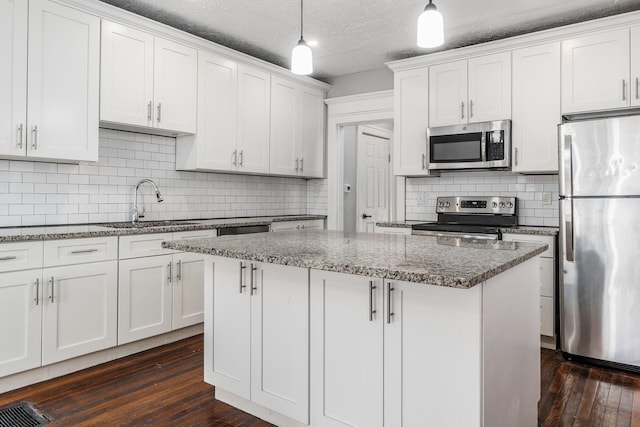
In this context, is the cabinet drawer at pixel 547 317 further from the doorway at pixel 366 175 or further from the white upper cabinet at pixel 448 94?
the doorway at pixel 366 175

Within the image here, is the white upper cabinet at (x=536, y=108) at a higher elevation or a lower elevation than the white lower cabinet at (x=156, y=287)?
higher

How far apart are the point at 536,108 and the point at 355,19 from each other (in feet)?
5.53

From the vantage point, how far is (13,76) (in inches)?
106

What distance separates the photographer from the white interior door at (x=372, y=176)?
5734mm

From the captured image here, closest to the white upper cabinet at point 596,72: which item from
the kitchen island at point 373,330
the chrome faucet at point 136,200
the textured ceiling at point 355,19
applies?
the textured ceiling at point 355,19

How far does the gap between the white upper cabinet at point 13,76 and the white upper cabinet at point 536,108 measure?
12.1ft

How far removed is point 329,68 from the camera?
16.0 ft

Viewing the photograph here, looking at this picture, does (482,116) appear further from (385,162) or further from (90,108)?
(90,108)

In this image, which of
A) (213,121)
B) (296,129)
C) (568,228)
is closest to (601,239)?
(568,228)

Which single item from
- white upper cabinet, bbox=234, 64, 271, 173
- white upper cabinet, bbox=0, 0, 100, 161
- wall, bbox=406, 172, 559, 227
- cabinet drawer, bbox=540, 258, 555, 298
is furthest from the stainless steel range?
white upper cabinet, bbox=0, 0, 100, 161

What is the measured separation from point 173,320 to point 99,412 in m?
1.13

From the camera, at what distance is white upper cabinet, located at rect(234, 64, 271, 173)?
4.22 m

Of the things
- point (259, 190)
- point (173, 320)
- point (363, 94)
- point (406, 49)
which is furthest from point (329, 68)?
point (173, 320)

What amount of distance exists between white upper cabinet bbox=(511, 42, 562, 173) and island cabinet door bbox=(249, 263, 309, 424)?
2585 mm
